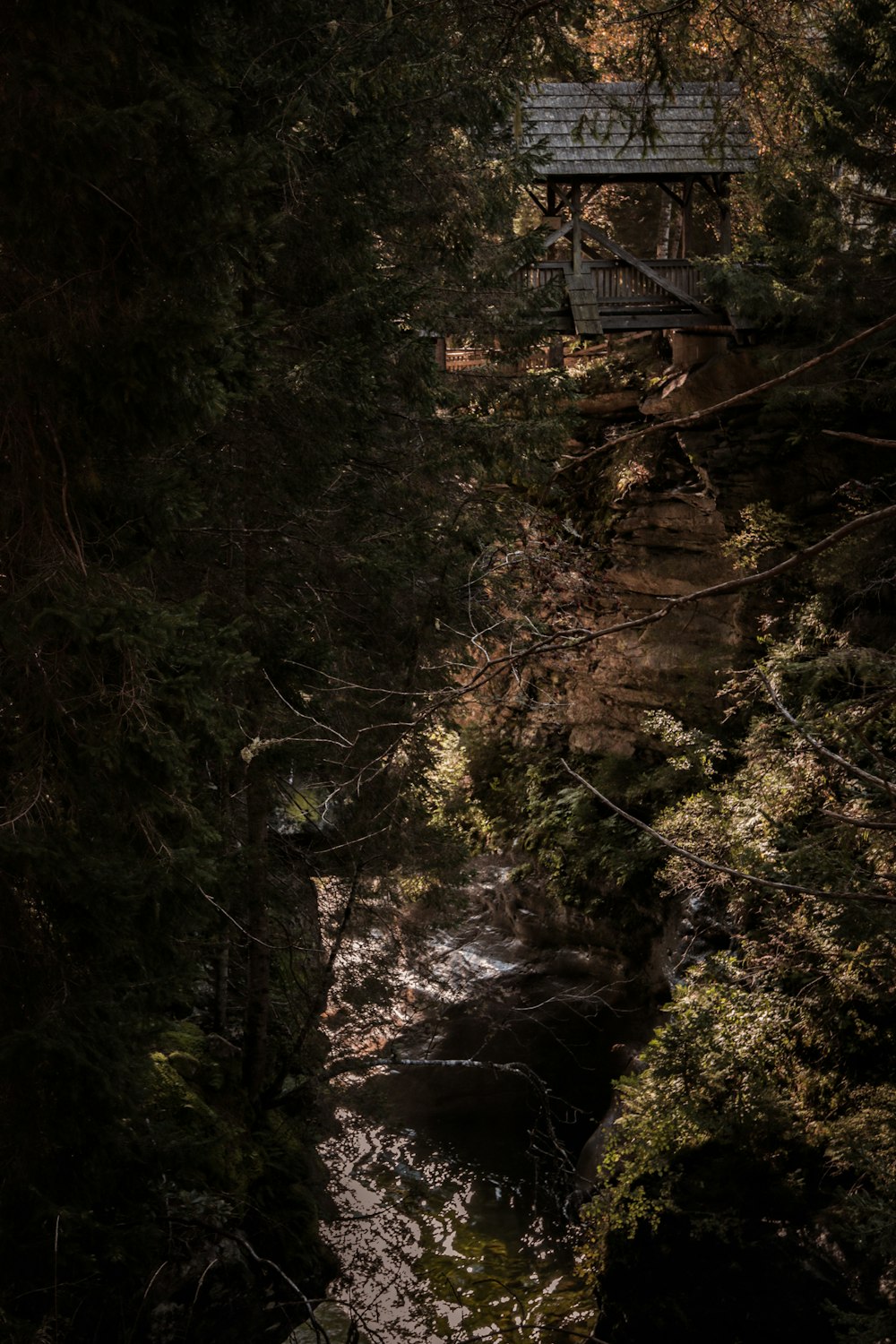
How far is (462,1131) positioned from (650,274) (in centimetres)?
924

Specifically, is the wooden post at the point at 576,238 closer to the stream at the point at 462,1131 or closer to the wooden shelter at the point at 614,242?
the wooden shelter at the point at 614,242

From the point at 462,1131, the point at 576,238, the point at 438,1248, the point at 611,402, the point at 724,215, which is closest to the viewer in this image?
the point at 438,1248

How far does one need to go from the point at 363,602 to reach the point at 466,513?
1.12 m

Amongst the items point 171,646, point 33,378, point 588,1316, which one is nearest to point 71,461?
point 33,378

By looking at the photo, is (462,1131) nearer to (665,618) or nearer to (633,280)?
(665,618)

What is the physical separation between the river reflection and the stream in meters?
0.02

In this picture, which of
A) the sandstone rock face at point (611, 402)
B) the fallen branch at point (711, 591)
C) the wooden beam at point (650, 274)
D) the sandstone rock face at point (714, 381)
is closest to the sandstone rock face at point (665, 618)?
the sandstone rock face at point (714, 381)

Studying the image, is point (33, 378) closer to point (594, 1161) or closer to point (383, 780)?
point (383, 780)

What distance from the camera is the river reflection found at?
7.32 metres

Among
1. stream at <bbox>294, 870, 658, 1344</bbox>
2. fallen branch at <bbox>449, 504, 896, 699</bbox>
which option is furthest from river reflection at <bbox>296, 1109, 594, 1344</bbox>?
fallen branch at <bbox>449, 504, 896, 699</bbox>

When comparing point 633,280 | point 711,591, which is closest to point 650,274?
point 633,280

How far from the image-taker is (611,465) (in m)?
12.3

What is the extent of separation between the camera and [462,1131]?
10.1 m

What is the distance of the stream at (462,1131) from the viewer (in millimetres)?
7453
